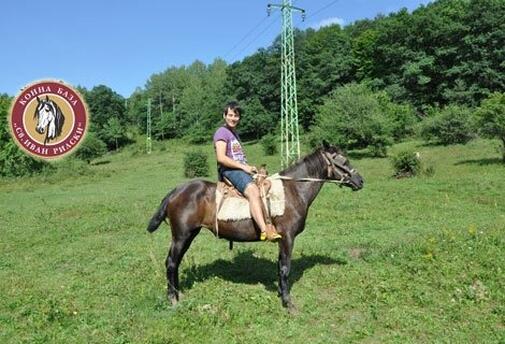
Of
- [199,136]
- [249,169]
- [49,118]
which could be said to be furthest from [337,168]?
[199,136]

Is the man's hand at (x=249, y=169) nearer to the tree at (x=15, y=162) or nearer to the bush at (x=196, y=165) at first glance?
the bush at (x=196, y=165)

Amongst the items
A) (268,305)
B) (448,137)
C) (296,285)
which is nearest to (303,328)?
(268,305)

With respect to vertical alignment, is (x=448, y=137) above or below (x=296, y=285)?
above

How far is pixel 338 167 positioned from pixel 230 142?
1.99m

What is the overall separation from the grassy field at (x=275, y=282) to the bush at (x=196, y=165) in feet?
71.9

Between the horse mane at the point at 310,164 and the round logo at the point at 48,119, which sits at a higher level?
the round logo at the point at 48,119

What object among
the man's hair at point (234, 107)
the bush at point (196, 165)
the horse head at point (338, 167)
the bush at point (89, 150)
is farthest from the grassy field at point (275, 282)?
the bush at point (89, 150)

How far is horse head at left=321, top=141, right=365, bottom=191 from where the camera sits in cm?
833

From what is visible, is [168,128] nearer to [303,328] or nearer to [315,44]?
[315,44]

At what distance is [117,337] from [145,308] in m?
1.29

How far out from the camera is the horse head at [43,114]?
12.0 metres

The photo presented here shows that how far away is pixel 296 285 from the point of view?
8.69 meters

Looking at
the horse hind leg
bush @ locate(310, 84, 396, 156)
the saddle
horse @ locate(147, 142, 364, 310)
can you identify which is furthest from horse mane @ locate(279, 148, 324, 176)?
bush @ locate(310, 84, 396, 156)

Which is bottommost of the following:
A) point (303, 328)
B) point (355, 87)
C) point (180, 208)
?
point (303, 328)
